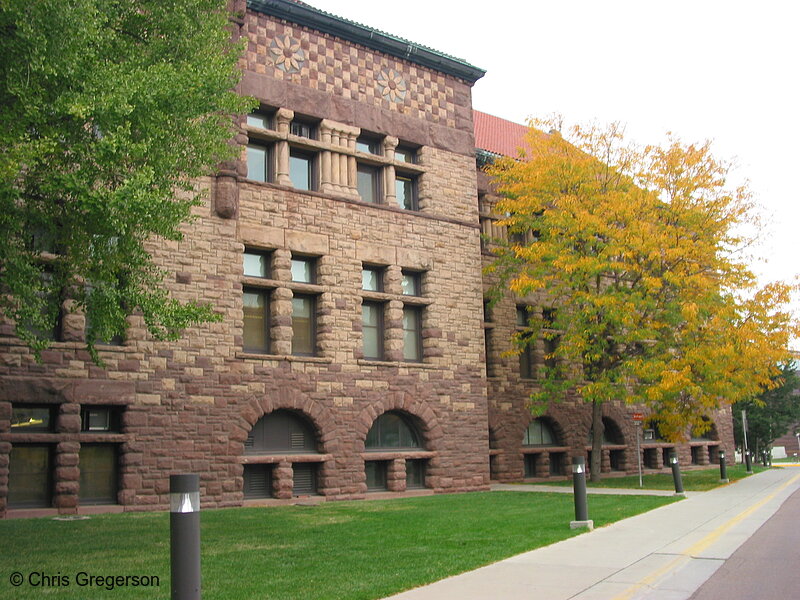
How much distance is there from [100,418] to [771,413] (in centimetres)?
3874

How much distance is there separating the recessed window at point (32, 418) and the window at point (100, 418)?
64 cm

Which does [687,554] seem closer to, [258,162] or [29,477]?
[29,477]

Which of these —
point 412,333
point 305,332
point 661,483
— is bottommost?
point 661,483

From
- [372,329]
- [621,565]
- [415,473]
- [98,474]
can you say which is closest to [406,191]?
[372,329]

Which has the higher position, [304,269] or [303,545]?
[304,269]

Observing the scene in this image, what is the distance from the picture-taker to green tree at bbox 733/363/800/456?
44.2 meters

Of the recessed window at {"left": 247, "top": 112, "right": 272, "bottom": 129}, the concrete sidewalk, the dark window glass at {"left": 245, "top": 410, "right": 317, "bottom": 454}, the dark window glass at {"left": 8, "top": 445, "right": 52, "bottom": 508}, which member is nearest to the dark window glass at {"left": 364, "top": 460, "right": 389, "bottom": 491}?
the dark window glass at {"left": 245, "top": 410, "right": 317, "bottom": 454}

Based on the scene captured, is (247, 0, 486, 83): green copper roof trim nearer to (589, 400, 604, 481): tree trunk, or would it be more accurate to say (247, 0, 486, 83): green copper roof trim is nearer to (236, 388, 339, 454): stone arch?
(236, 388, 339, 454): stone arch

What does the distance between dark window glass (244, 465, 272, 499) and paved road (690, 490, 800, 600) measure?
10.9 m

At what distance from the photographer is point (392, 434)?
21656 mm

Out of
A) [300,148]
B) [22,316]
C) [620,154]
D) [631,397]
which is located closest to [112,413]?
[22,316]

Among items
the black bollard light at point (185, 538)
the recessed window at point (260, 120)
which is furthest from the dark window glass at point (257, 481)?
the black bollard light at point (185, 538)

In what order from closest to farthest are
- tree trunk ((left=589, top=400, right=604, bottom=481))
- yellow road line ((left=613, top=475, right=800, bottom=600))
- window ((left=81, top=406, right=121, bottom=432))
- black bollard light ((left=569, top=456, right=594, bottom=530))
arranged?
yellow road line ((left=613, top=475, right=800, bottom=600)), black bollard light ((left=569, top=456, right=594, bottom=530)), window ((left=81, top=406, right=121, bottom=432)), tree trunk ((left=589, top=400, right=604, bottom=481))

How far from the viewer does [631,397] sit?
2291 cm
